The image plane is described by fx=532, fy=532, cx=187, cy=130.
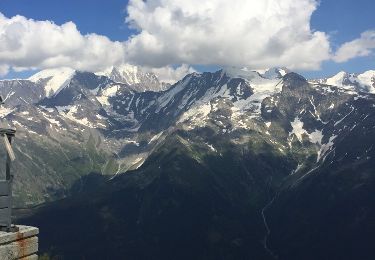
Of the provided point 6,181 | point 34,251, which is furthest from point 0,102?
point 34,251

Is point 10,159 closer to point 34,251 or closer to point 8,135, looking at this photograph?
point 8,135

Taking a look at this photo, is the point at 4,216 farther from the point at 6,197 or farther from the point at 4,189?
the point at 4,189

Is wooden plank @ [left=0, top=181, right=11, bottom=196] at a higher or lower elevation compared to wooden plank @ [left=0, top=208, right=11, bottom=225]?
higher

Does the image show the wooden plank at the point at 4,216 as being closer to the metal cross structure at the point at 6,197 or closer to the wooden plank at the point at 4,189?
the metal cross structure at the point at 6,197

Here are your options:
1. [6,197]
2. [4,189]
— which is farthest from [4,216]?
[4,189]

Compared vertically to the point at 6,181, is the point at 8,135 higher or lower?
higher

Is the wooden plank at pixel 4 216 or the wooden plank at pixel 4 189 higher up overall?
the wooden plank at pixel 4 189

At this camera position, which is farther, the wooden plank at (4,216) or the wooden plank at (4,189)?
the wooden plank at (4,216)

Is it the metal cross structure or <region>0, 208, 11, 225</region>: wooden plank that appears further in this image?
<region>0, 208, 11, 225</region>: wooden plank

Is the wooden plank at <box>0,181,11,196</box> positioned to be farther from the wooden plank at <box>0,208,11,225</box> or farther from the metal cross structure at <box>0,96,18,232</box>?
the wooden plank at <box>0,208,11,225</box>

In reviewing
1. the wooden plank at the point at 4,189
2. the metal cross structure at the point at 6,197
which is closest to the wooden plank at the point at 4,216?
the metal cross structure at the point at 6,197

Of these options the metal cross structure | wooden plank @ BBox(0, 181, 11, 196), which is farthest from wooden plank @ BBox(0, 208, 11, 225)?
wooden plank @ BBox(0, 181, 11, 196)
